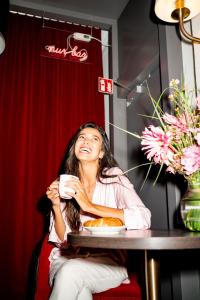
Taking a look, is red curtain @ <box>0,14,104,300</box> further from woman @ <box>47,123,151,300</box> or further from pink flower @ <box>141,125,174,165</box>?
pink flower @ <box>141,125,174,165</box>

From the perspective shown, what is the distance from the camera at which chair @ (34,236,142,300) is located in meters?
1.53

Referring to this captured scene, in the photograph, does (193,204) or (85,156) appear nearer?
(193,204)

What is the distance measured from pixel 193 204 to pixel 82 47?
2.42 metres

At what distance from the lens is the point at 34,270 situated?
5.60 feet

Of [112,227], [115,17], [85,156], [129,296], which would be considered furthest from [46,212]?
[115,17]

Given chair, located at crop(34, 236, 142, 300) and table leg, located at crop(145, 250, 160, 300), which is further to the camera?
chair, located at crop(34, 236, 142, 300)

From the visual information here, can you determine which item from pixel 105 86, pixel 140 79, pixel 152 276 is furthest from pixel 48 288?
pixel 105 86

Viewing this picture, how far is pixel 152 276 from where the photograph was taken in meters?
1.21

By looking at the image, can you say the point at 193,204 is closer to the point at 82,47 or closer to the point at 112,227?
the point at 112,227

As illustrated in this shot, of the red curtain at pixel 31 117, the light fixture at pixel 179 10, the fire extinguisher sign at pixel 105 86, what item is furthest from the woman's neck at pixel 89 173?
the fire extinguisher sign at pixel 105 86

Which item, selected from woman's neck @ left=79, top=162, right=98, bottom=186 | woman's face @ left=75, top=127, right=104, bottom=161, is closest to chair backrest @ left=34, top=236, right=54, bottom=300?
woman's neck @ left=79, top=162, right=98, bottom=186

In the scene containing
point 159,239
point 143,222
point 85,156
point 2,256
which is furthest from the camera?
point 2,256

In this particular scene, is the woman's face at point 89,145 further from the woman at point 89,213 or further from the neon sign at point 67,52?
the neon sign at point 67,52

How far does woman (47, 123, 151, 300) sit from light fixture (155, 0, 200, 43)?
89 cm
